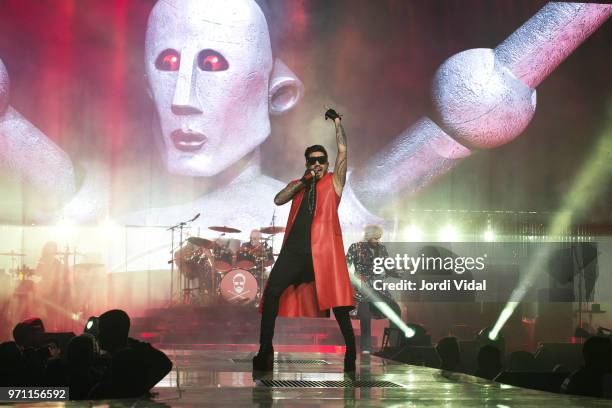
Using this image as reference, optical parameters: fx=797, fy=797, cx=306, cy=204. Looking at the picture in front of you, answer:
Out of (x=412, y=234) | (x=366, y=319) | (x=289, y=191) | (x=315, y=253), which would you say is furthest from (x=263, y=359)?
(x=412, y=234)

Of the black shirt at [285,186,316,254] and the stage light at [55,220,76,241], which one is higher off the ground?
the stage light at [55,220,76,241]

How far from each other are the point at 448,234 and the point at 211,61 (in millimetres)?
3040

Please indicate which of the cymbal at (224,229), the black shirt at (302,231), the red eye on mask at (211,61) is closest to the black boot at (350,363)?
the black shirt at (302,231)

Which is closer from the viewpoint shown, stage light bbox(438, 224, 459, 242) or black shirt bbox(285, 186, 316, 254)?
black shirt bbox(285, 186, 316, 254)

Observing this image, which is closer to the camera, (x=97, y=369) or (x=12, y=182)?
(x=97, y=369)

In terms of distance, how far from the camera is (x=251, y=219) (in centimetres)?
805

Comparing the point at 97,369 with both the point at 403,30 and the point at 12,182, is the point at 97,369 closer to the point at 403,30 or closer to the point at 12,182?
the point at 12,182

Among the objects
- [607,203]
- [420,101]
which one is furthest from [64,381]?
[607,203]

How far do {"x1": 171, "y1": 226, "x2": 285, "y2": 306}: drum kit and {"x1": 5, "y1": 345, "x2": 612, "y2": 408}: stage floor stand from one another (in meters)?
3.32

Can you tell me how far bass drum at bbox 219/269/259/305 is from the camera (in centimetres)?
798

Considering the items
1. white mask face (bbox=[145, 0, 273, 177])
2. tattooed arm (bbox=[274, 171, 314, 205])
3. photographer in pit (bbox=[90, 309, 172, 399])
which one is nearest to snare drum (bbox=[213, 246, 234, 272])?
white mask face (bbox=[145, 0, 273, 177])

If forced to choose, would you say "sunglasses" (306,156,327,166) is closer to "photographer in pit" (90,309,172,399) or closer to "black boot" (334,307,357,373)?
"black boot" (334,307,357,373)

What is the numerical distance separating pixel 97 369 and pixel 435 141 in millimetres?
5801
